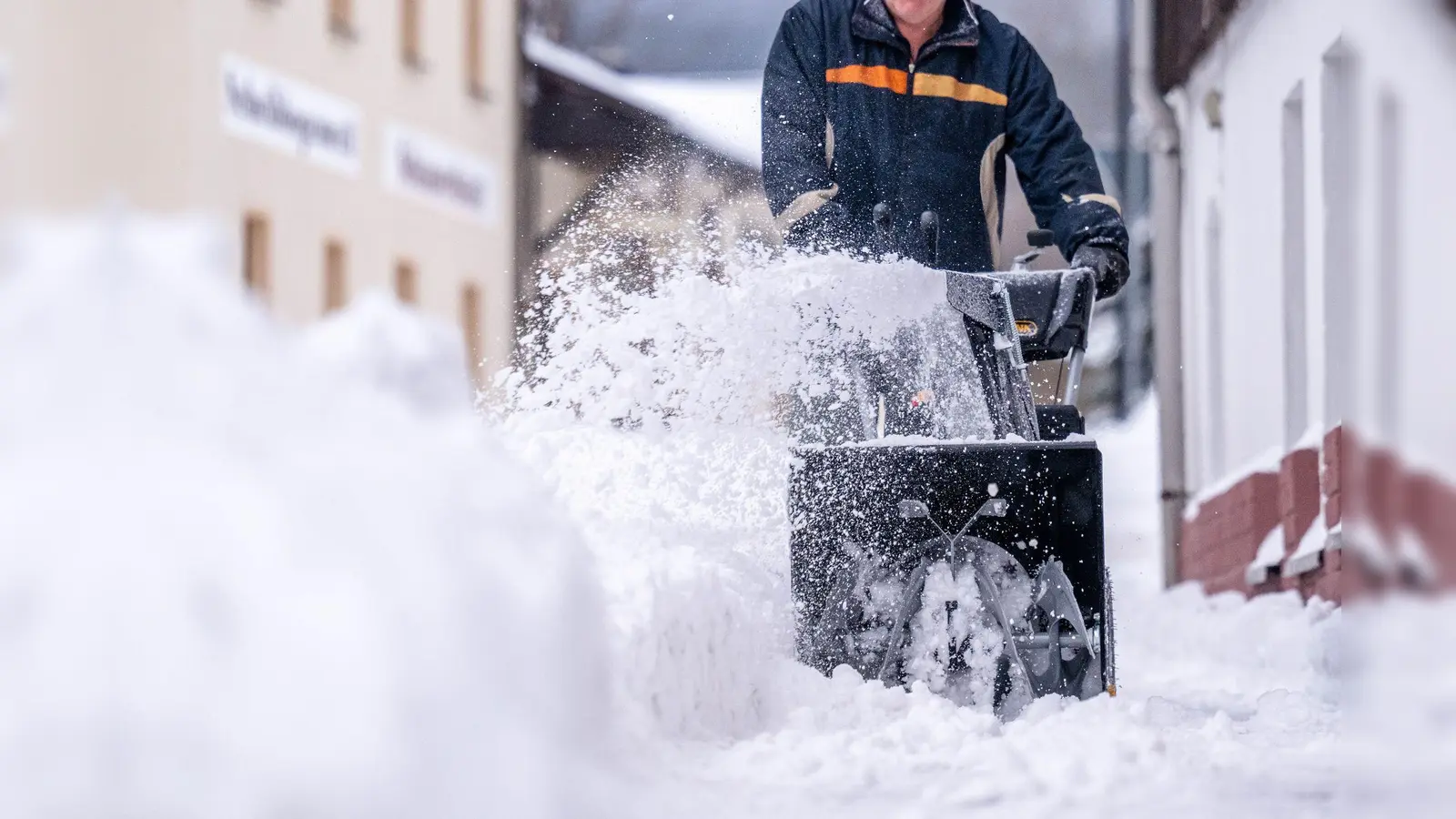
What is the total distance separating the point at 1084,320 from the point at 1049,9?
12513 millimetres

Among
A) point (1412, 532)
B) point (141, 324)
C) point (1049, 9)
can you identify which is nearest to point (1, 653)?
point (141, 324)

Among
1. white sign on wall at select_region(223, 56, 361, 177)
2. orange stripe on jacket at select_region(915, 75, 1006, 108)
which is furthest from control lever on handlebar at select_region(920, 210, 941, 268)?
white sign on wall at select_region(223, 56, 361, 177)

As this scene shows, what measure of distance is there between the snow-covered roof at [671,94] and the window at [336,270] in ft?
12.3

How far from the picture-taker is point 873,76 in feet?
22.4

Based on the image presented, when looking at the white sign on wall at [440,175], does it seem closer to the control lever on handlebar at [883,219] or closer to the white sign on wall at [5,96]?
the control lever on handlebar at [883,219]

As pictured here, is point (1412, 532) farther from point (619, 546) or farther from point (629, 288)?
point (629, 288)

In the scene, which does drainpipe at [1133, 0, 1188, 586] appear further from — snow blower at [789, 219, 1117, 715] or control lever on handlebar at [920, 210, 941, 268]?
snow blower at [789, 219, 1117, 715]

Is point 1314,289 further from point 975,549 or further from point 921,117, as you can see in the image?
point 975,549

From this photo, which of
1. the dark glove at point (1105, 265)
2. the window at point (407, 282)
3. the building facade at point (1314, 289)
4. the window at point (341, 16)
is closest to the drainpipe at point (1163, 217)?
the building facade at point (1314, 289)

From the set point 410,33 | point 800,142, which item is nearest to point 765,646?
point 800,142

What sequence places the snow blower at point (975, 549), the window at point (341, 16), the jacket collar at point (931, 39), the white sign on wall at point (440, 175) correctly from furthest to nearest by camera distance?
the white sign on wall at point (440, 175)
the window at point (341, 16)
the jacket collar at point (931, 39)
the snow blower at point (975, 549)

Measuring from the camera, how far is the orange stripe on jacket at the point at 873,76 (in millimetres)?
6820

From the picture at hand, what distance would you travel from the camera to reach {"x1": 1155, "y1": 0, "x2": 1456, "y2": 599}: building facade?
3.16 metres

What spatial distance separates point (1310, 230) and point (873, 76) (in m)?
4.69
